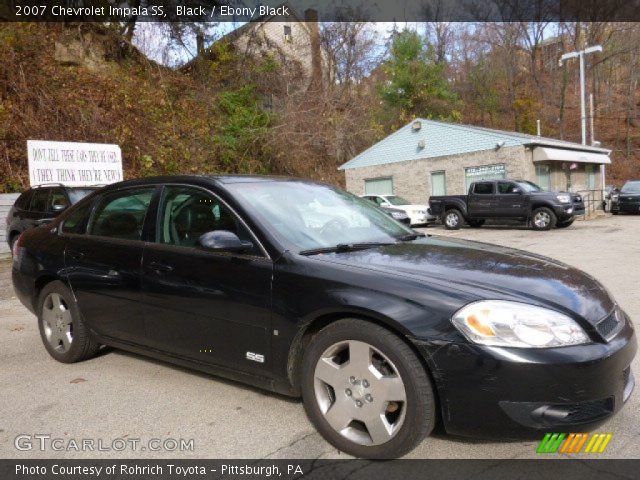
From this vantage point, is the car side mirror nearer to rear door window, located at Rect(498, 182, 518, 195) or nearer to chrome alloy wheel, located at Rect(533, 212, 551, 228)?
chrome alloy wheel, located at Rect(533, 212, 551, 228)

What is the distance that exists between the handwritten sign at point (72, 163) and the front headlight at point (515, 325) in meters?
13.5

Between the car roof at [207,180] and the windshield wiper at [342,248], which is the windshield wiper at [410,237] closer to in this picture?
the windshield wiper at [342,248]

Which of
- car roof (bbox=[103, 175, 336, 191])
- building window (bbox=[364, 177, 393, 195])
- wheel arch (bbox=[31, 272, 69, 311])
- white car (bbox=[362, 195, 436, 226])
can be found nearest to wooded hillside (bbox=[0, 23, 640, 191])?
building window (bbox=[364, 177, 393, 195])

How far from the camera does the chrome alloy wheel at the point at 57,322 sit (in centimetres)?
449

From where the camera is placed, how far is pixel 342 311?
9.37 ft

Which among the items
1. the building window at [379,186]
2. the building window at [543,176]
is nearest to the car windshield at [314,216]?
the building window at [543,176]

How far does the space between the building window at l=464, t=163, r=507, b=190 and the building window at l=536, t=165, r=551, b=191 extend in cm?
151

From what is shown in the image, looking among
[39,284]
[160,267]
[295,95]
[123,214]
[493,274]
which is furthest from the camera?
[295,95]

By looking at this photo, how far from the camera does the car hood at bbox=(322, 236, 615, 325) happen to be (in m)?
2.74

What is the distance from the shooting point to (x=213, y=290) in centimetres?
338

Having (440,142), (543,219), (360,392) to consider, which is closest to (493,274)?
(360,392)

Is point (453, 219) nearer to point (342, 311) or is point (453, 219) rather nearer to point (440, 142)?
point (440, 142)

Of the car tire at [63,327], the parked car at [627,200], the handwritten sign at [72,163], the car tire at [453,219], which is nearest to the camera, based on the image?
the car tire at [63,327]

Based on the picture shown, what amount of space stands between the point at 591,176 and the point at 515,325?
28.5m
